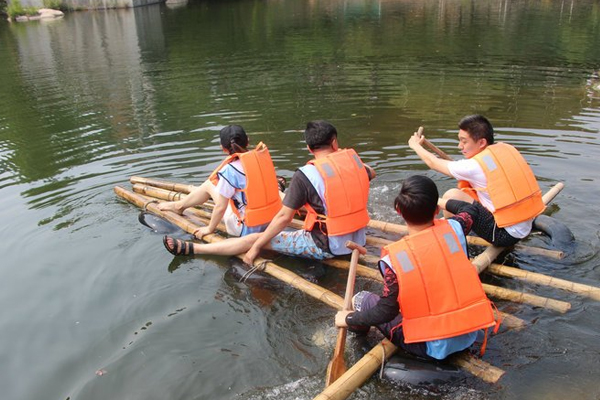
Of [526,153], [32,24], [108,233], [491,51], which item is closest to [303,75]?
[491,51]

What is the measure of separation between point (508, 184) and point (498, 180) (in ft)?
0.37

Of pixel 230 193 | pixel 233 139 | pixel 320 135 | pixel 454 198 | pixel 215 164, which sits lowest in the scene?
pixel 215 164

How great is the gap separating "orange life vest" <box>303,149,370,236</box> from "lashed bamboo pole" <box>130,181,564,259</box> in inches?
29.6

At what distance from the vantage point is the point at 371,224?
6812mm

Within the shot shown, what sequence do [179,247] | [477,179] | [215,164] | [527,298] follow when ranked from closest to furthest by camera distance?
[527,298] → [477,179] → [179,247] → [215,164]

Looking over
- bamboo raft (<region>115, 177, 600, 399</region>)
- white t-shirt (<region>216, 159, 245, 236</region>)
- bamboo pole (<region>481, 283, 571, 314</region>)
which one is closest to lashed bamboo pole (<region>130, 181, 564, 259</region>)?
bamboo raft (<region>115, 177, 600, 399</region>)

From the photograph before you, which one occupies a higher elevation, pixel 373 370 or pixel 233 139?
pixel 233 139

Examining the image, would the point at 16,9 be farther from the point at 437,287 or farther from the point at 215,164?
the point at 437,287

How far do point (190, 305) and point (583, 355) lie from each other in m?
4.08

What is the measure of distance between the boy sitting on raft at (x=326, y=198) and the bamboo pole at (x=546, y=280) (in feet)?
5.20

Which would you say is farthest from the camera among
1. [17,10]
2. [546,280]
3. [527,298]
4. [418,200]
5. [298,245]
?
[17,10]

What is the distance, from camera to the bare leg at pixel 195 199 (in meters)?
7.20

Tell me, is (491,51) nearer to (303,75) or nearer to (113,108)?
(303,75)

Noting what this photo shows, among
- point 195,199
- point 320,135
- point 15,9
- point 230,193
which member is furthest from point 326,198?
point 15,9
